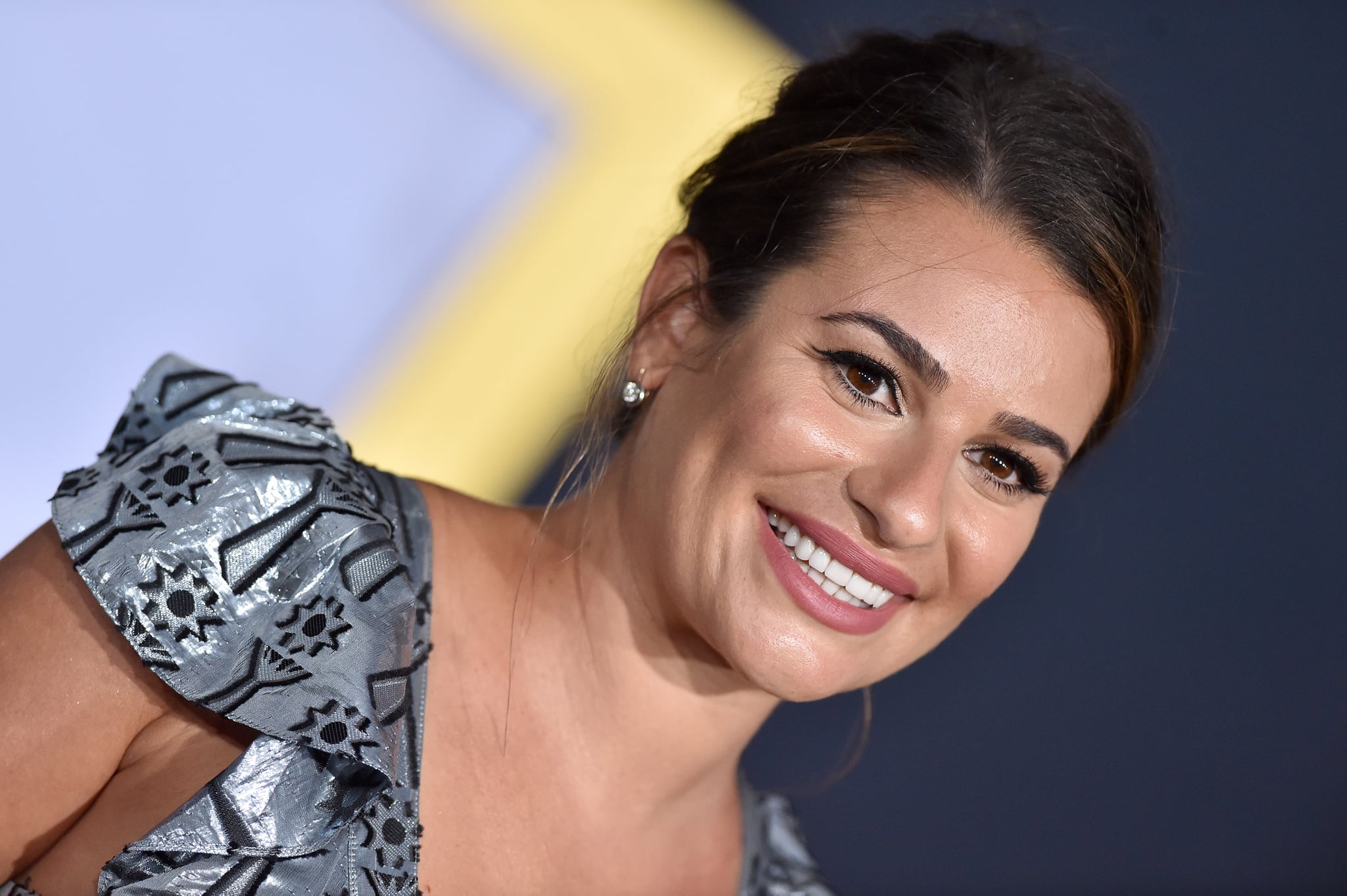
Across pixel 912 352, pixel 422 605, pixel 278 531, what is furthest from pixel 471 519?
pixel 912 352

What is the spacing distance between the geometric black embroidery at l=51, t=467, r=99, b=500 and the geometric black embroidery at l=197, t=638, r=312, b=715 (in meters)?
0.21

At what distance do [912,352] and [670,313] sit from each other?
0.27 meters

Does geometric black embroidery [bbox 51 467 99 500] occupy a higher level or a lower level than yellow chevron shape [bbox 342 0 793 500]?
lower

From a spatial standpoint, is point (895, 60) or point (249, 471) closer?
point (249, 471)

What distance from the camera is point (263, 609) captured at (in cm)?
101

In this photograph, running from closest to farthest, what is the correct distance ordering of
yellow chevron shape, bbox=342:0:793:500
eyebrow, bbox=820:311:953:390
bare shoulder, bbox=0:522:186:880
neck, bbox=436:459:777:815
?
bare shoulder, bbox=0:522:186:880 < eyebrow, bbox=820:311:953:390 < neck, bbox=436:459:777:815 < yellow chevron shape, bbox=342:0:793:500

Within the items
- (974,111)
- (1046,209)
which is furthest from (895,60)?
(1046,209)

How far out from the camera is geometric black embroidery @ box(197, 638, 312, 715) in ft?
3.19

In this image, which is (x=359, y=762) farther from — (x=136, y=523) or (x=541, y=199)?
(x=541, y=199)

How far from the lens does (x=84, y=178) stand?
6.05ft

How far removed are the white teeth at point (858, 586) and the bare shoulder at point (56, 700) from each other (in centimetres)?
57

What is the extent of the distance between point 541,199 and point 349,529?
41.9 inches

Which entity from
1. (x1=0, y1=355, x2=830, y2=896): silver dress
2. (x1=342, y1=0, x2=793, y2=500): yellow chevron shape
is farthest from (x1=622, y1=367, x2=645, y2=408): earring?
(x1=342, y1=0, x2=793, y2=500): yellow chevron shape

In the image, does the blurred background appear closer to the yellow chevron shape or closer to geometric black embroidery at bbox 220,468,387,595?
the yellow chevron shape
